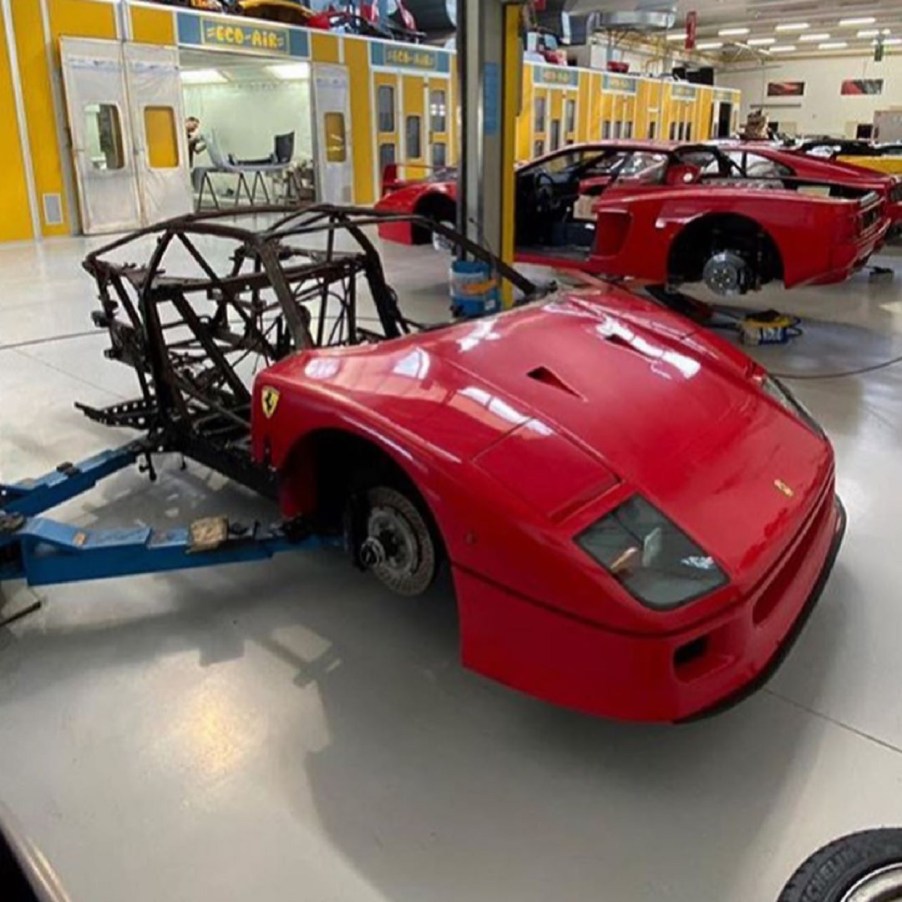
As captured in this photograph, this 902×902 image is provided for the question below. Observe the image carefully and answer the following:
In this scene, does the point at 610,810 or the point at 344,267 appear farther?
the point at 344,267

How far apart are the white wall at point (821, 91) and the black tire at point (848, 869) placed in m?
33.2

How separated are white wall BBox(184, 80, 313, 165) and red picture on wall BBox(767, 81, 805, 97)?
2373 centimetres

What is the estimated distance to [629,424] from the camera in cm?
194

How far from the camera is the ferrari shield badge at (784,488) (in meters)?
1.92

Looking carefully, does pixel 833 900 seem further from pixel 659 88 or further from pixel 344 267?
pixel 659 88

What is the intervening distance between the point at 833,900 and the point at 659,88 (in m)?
24.4

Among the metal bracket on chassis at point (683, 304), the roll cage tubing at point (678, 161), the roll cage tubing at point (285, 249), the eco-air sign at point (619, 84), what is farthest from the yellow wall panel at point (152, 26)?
the eco-air sign at point (619, 84)

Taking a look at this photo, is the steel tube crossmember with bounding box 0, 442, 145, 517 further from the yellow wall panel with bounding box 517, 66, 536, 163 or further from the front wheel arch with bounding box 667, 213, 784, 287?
the yellow wall panel with bounding box 517, 66, 536, 163

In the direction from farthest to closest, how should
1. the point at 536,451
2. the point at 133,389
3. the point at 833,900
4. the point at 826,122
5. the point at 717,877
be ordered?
1. the point at 826,122
2. the point at 133,389
3. the point at 536,451
4. the point at 717,877
5. the point at 833,900

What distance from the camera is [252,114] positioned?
15930 mm

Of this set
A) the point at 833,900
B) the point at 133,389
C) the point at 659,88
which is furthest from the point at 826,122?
the point at 833,900

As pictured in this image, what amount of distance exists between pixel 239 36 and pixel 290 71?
2016 millimetres

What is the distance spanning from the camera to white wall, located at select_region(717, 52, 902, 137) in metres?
29.9

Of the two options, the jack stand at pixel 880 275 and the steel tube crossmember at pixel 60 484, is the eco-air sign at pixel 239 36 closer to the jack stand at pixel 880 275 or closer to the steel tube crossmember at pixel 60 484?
the jack stand at pixel 880 275
